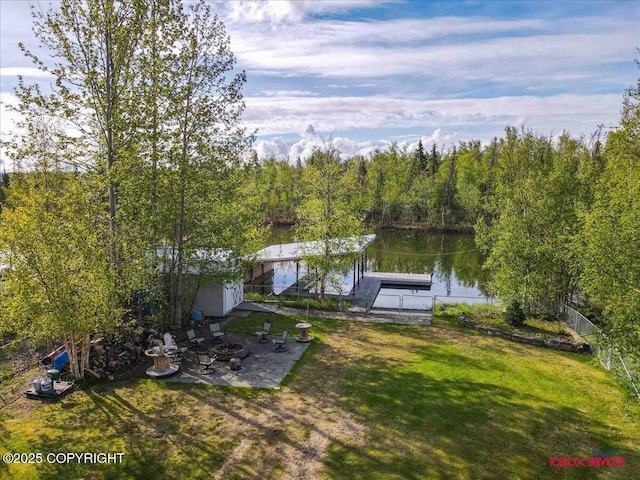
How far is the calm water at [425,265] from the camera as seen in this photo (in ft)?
84.6

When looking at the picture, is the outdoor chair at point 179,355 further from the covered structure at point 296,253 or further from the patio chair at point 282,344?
the covered structure at point 296,253

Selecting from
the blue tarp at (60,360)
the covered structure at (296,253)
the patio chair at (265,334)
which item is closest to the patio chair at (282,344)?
the patio chair at (265,334)

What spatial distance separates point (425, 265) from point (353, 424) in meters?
30.5

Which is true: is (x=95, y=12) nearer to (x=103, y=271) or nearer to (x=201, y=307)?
(x=103, y=271)

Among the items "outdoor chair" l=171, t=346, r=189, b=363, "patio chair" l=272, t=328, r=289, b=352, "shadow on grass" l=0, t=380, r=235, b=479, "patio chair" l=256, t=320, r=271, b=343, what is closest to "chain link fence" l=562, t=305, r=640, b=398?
"shadow on grass" l=0, t=380, r=235, b=479

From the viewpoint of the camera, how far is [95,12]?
14781 millimetres

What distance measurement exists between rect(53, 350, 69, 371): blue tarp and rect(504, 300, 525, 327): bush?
16.6m

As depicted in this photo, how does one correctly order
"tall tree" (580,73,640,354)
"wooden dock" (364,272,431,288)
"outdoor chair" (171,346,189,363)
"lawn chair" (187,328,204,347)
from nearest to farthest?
Result: "tall tree" (580,73,640,354)
"outdoor chair" (171,346,189,363)
"lawn chair" (187,328,204,347)
"wooden dock" (364,272,431,288)

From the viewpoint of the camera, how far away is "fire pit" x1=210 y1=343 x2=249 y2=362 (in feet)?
47.0

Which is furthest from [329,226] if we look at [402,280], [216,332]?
[402,280]

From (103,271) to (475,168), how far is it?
59.2 meters

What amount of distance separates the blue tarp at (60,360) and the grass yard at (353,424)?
98cm

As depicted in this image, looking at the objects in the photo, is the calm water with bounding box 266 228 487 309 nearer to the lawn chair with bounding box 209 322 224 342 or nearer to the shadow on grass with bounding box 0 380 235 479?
the lawn chair with bounding box 209 322 224 342

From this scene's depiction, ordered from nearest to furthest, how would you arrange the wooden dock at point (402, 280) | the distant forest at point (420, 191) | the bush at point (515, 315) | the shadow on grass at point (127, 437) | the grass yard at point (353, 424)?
the shadow on grass at point (127, 437) → the grass yard at point (353, 424) → the bush at point (515, 315) → the wooden dock at point (402, 280) → the distant forest at point (420, 191)
